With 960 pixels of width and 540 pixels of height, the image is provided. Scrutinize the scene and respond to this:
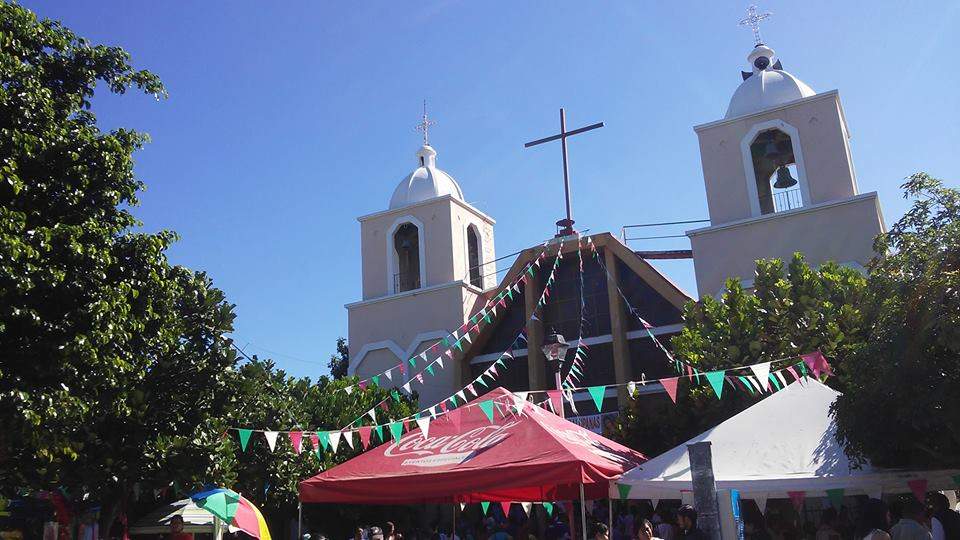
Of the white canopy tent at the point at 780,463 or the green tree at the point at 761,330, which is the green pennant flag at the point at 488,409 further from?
the green tree at the point at 761,330

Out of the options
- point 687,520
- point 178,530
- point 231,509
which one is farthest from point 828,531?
point 178,530

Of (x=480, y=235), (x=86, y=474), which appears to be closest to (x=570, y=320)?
(x=480, y=235)

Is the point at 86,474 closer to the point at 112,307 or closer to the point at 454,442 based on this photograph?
the point at 112,307

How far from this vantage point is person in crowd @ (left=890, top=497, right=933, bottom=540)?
7.47 metres

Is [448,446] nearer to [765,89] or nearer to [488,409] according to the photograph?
[488,409]

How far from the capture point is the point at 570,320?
70.1 feet

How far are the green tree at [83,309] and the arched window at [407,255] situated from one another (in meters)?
13.8

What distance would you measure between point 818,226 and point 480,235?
1004 centimetres

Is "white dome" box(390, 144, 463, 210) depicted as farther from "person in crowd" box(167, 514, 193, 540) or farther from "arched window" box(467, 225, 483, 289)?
"person in crowd" box(167, 514, 193, 540)

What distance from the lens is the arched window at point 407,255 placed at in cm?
2431

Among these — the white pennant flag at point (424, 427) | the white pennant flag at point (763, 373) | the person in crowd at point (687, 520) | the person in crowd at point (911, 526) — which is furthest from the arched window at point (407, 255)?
the person in crowd at point (911, 526)

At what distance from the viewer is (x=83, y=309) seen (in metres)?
7.52

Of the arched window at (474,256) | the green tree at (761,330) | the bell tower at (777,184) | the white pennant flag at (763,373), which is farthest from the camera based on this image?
the arched window at (474,256)

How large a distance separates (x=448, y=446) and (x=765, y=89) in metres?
14.9
